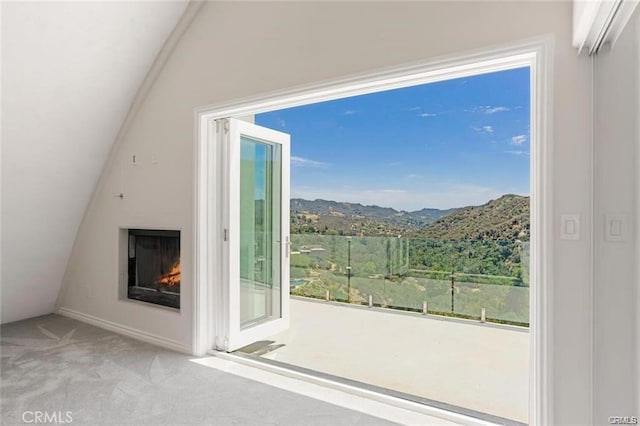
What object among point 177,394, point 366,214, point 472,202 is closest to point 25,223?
point 177,394

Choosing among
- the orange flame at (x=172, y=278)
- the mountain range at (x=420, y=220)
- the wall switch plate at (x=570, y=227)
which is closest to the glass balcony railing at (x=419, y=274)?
the mountain range at (x=420, y=220)

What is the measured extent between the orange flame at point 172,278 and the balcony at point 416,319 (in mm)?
939

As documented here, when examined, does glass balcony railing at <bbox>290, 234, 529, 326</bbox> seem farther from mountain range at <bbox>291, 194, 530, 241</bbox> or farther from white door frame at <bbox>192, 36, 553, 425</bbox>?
white door frame at <bbox>192, 36, 553, 425</bbox>

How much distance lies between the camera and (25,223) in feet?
11.9

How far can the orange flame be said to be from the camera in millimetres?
3504

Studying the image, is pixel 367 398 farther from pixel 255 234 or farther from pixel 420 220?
pixel 420 220

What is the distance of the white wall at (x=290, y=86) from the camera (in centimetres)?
179

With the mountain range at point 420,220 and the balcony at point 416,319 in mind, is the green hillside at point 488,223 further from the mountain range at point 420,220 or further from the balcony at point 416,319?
the balcony at point 416,319

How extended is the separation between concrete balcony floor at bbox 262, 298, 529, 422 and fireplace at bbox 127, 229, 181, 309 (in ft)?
3.70

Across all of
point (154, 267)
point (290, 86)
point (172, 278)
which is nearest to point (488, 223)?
point (290, 86)

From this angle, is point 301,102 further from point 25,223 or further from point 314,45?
point 25,223

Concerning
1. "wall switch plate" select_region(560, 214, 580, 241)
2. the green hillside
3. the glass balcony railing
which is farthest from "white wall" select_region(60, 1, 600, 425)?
the green hillside

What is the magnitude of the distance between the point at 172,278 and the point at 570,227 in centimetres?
317

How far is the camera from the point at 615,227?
1699 millimetres
